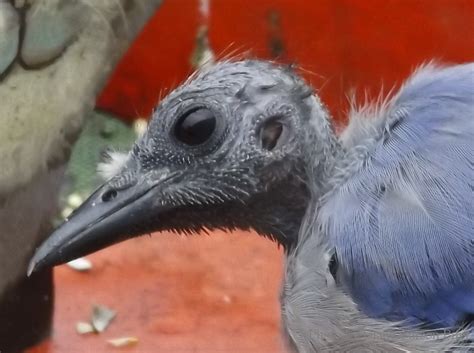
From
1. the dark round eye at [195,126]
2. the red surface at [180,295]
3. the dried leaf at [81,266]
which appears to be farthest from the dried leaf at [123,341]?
the dark round eye at [195,126]

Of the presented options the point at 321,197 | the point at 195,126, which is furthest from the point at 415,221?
the point at 195,126

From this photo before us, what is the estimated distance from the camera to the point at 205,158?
1.01m

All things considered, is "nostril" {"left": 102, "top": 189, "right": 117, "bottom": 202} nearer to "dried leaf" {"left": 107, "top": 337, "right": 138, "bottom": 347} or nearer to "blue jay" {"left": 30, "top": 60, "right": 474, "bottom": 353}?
"blue jay" {"left": 30, "top": 60, "right": 474, "bottom": 353}

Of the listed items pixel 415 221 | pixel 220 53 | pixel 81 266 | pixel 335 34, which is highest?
pixel 335 34

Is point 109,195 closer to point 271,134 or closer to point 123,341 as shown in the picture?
point 271,134

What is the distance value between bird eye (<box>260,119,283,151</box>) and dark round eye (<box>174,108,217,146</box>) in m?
0.05

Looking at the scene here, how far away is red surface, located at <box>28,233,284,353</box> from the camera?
157 cm

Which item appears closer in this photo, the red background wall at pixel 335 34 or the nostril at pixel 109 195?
the nostril at pixel 109 195

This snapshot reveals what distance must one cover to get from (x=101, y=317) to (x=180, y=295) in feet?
0.47

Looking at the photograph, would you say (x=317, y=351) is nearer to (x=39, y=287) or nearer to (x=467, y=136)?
(x=467, y=136)

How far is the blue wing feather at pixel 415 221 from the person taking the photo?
94 cm

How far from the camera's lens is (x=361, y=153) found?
1.04 meters

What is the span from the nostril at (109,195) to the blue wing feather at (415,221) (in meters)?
0.21

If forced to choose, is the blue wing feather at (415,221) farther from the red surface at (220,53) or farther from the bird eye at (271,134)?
the red surface at (220,53)
